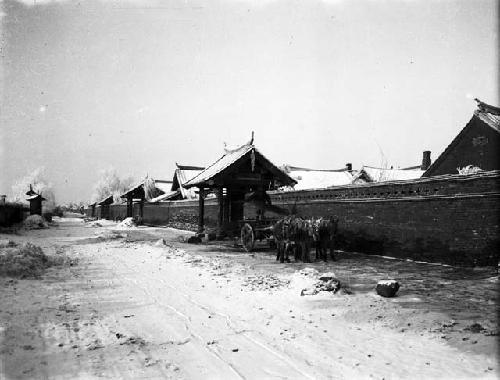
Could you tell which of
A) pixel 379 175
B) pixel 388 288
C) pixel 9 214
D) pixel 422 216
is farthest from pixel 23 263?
pixel 379 175

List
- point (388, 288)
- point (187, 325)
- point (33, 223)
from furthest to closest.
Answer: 1. point (33, 223)
2. point (388, 288)
3. point (187, 325)

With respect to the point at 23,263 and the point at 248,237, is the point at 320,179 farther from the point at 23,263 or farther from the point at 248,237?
the point at 23,263

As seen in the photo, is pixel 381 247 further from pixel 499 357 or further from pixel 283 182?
pixel 499 357

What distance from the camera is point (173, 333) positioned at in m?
4.54

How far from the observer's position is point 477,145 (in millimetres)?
15859

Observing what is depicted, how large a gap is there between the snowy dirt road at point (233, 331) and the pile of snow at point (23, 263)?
34.9 inches

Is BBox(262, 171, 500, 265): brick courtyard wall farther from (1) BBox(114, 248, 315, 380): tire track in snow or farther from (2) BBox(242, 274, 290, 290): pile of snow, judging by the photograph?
(1) BBox(114, 248, 315, 380): tire track in snow

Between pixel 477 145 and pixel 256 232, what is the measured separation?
446 inches

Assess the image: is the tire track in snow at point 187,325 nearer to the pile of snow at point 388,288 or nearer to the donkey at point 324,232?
the pile of snow at point 388,288

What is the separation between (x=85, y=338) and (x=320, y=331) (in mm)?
3014

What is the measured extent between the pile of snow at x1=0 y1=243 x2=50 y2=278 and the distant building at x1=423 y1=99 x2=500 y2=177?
1722 cm

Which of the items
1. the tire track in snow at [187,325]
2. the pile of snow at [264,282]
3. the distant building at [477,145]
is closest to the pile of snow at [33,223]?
the tire track in snow at [187,325]

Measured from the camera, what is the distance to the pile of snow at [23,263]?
812 cm

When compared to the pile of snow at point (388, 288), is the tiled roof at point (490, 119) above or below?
above
